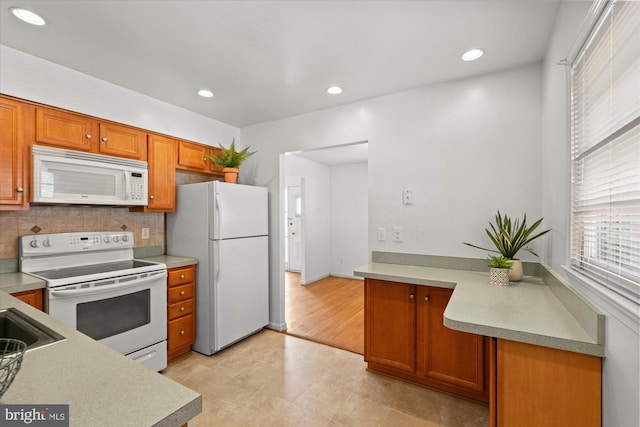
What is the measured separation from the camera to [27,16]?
1686mm

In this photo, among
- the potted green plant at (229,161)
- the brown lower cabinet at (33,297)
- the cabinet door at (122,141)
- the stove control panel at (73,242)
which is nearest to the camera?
the brown lower cabinet at (33,297)

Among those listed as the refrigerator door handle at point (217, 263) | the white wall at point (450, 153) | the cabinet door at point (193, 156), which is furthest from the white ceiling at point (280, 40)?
the refrigerator door handle at point (217, 263)

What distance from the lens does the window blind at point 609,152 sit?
34.6 inches

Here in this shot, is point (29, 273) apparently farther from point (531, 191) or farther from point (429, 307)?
point (531, 191)

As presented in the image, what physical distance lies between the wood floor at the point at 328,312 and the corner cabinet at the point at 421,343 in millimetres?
534

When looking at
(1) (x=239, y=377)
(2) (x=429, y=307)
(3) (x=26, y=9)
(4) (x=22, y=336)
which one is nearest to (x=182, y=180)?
(3) (x=26, y=9)

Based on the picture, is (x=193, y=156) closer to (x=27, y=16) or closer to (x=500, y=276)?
(x=27, y=16)

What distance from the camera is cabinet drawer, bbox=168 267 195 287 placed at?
8.76 ft

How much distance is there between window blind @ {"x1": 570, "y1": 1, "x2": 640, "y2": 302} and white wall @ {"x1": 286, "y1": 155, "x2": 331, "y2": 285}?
4.24 metres

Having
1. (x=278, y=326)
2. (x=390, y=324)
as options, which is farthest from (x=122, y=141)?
(x=390, y=324)

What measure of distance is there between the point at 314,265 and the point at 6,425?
5.14 meters

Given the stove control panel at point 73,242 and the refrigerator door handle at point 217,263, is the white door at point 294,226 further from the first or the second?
the stove control panel at point 73,242

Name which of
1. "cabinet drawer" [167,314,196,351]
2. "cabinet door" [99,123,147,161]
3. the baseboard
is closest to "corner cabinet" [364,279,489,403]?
the baseboard

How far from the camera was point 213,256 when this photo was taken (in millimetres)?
2771
